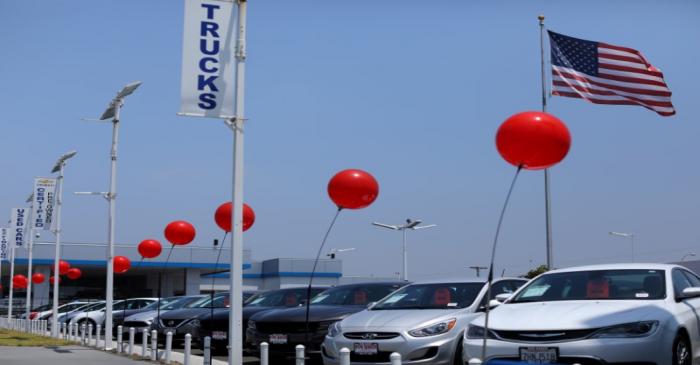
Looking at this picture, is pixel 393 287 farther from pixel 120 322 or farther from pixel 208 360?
pixel 120 322

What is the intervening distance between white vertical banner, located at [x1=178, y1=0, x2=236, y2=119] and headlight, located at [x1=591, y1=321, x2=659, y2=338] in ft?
16.6

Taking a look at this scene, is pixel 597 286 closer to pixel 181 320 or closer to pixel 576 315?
pixel 576 315

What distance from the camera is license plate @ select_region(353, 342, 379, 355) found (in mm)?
9641

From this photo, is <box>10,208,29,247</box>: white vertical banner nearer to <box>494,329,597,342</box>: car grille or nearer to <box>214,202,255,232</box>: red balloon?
<box>214,202,255,232</box>: red balloon

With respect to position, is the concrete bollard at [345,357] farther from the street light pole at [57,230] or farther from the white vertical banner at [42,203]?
the white vertical banner at [42,203]

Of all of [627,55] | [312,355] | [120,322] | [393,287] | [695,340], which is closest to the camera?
[695,340]

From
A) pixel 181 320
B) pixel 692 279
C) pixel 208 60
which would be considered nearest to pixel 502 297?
pixel 692 279

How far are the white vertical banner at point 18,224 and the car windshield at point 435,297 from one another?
28228 mm

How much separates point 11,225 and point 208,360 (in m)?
27.3

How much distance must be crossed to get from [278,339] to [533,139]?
6.35 m

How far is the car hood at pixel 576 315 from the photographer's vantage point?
776 centimetres

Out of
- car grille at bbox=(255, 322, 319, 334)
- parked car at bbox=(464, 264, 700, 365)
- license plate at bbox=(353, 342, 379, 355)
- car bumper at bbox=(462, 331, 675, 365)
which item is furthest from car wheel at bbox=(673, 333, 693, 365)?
car grille at bbox=(255, 322, 319, 334)

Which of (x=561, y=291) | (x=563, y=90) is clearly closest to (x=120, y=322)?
(x=563, y=90)

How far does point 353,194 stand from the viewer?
34.5ft
